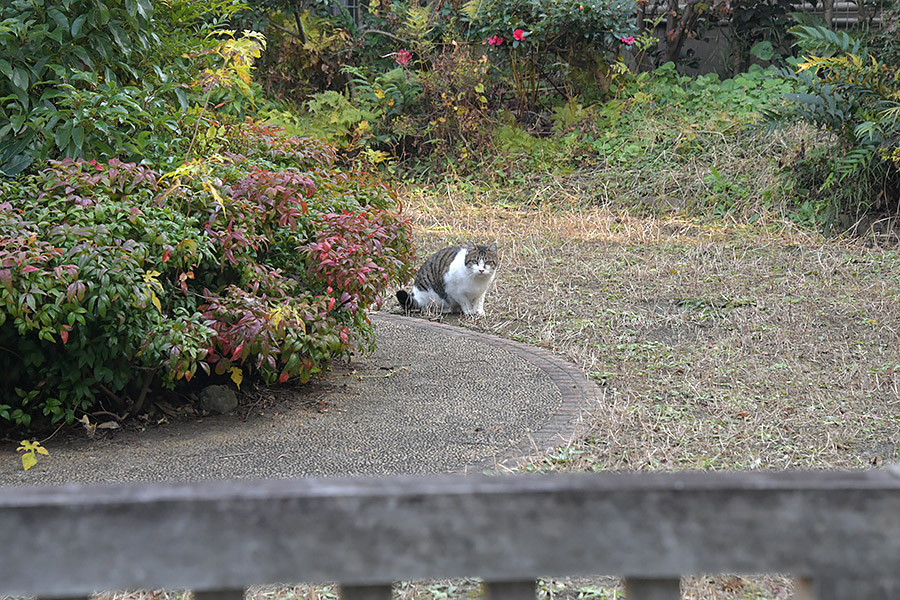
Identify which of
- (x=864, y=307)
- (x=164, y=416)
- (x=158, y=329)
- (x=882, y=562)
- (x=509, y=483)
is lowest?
(x=864, y=307)

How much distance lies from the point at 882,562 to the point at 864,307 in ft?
20.5

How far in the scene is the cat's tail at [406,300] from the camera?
22.4 ft

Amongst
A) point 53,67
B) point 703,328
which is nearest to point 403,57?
point 703,328

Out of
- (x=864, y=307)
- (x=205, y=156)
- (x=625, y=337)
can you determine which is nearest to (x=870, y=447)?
(x=625, y=337)

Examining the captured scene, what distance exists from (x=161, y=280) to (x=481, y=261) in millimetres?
2601

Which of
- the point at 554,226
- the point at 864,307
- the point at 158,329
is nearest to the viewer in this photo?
the point at 158,329

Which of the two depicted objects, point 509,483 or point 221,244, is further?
point 221,244

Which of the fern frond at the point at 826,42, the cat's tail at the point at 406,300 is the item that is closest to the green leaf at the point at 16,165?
the cat's tail at the point at 406,300

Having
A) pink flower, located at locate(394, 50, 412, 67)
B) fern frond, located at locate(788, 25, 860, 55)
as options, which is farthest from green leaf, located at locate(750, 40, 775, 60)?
pink flower, located at locate(394, 50, 412, 67)

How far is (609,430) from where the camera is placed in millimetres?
4266

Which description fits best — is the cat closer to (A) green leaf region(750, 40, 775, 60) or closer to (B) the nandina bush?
(B) the nandina bush

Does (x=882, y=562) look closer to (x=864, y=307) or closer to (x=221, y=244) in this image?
(x=221, y=244)

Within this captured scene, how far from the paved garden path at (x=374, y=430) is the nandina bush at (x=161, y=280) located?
0.26 m

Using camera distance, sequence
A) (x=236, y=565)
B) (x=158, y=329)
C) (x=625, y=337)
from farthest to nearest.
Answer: (x=625, y=337) < (x=158, y=329) < (x=236, y=565)
